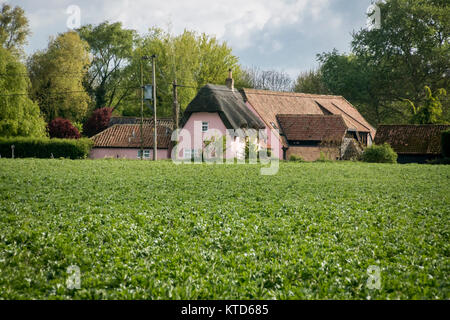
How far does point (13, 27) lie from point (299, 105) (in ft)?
100

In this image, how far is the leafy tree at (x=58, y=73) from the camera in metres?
51.4

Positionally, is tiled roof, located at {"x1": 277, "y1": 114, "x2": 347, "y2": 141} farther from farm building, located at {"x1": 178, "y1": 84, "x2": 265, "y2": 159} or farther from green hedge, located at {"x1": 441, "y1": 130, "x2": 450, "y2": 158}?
green hedge, located at {"x1": 441, "y1": 130, "x2": 450, "y2": 158}

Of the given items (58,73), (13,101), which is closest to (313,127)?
(13,101)

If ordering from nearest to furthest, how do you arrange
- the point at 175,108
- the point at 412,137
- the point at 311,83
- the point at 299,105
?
1. the point at 175,108
2. the point at 412,137
3. the point at 299,105
4. the point at 311,83

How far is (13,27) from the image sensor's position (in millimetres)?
43719

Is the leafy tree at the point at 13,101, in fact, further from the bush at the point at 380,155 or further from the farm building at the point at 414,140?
the farm building at the point at 414,140

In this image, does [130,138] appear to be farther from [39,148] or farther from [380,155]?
[380,155]

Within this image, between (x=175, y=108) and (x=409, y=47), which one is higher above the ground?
(x=409, y=47)

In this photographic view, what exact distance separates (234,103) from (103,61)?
2753 cm

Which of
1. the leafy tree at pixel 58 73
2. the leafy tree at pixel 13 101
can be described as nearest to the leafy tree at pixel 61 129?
the leafy tree at pixel 58 73

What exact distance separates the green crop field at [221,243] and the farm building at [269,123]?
25.2 m

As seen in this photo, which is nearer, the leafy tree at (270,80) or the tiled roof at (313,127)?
the tiled roof at (313,127)
